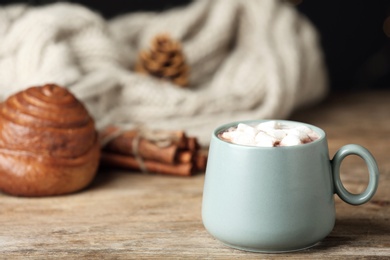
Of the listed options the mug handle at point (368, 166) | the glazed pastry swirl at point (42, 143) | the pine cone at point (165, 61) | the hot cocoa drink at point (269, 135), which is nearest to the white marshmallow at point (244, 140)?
the hot cocoa drink at point (269, 135)

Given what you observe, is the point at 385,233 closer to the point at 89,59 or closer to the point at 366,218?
the point at 366,218

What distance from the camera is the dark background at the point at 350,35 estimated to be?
1.73 metres

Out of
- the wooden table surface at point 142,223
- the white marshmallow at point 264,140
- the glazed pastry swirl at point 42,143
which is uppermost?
the white marshmallow at point 264,140

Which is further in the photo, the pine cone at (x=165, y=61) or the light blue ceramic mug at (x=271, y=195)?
the pine cone at (x=165, y=61)

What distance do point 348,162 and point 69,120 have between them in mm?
470

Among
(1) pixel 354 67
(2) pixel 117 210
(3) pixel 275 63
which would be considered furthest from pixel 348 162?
(1) pixel 354 67

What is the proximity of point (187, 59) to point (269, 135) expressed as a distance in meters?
0.67

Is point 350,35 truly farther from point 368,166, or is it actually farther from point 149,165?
point 368,166

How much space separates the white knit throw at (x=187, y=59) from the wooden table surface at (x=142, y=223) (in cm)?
17

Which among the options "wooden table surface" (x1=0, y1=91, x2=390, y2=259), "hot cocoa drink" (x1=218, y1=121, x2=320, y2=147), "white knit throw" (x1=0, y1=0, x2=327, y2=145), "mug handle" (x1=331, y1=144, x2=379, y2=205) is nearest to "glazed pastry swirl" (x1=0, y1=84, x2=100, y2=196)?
"wooden table surface" (x1=0, y1=91, x2=390, y2=259)

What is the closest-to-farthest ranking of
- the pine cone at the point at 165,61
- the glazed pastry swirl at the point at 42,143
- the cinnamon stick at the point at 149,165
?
the glazed pastry swirl at the point at 42,143
the cinnamon stick at the point at 149,165
the pine cone at the point at 165,61

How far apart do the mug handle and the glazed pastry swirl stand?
39 cm

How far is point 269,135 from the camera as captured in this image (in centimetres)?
78

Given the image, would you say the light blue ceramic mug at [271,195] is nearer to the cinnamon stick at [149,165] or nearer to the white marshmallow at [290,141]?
the white marshmallow at [290,141]
